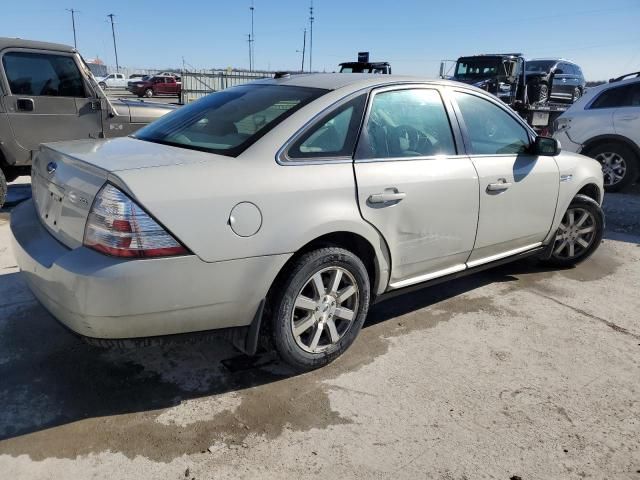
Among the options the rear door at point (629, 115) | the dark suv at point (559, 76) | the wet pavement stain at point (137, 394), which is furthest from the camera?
the dark suv at point (559, 76)

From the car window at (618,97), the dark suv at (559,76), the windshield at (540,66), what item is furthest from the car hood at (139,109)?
the windshield at (540,66)

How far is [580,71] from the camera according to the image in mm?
20344

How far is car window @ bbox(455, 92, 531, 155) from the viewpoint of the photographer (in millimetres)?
3578

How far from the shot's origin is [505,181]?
367cm

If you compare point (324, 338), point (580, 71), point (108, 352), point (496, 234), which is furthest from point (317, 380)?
point (580, 71)

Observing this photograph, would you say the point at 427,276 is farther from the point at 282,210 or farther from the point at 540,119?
the point at 540,119

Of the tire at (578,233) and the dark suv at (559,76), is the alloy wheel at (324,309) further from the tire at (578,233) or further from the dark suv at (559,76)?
the dark suv at (559,76)

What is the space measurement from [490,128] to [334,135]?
4.90 feet

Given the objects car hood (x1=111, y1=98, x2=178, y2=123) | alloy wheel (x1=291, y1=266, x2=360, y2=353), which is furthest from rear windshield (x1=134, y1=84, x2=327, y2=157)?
car hood (x1=111, y1=98, x2=178, y2=123)

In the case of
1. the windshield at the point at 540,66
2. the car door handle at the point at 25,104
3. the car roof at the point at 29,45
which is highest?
the windshield at the point at 540,66

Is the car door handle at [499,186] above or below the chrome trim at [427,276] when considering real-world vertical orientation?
above

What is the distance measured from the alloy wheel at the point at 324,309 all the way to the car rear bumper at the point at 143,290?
12.3 inches

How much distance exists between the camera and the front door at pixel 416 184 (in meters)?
2.96

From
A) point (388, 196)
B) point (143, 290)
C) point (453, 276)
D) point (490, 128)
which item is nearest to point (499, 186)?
point (490, 128)
